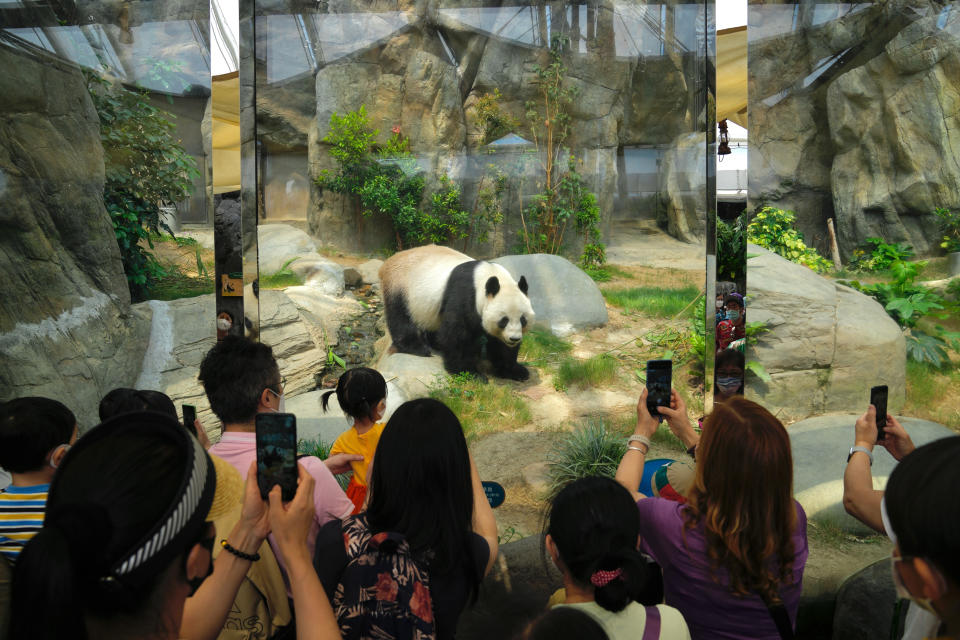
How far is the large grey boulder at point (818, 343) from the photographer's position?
14.2 ft

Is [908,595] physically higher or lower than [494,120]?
lower

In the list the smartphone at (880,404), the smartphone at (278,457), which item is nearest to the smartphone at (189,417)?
the smartphone at (278,457)

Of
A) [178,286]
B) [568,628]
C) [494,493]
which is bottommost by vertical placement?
[494,493]

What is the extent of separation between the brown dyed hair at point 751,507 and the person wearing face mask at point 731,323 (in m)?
Result: 2.38

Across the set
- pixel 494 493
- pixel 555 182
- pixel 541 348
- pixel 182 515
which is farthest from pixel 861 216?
pixel 182 515

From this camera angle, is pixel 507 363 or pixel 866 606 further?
pixel 507 363

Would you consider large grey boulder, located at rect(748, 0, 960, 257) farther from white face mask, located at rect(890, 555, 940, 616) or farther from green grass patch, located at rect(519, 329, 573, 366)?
white face mask, located at rect(890, 555, 940, 616)

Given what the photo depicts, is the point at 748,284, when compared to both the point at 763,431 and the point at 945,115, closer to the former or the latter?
the point at 945,115

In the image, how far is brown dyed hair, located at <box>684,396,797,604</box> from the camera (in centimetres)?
176

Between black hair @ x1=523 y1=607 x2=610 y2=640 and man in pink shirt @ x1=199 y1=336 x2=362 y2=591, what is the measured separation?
3.52 feet

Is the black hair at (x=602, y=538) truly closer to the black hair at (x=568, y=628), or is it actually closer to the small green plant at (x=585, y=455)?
the black hair at (x=568, y=628)

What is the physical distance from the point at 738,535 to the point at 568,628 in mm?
802

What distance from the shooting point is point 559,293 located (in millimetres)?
4340

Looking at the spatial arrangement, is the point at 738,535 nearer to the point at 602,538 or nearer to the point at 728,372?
the point at 602,538
